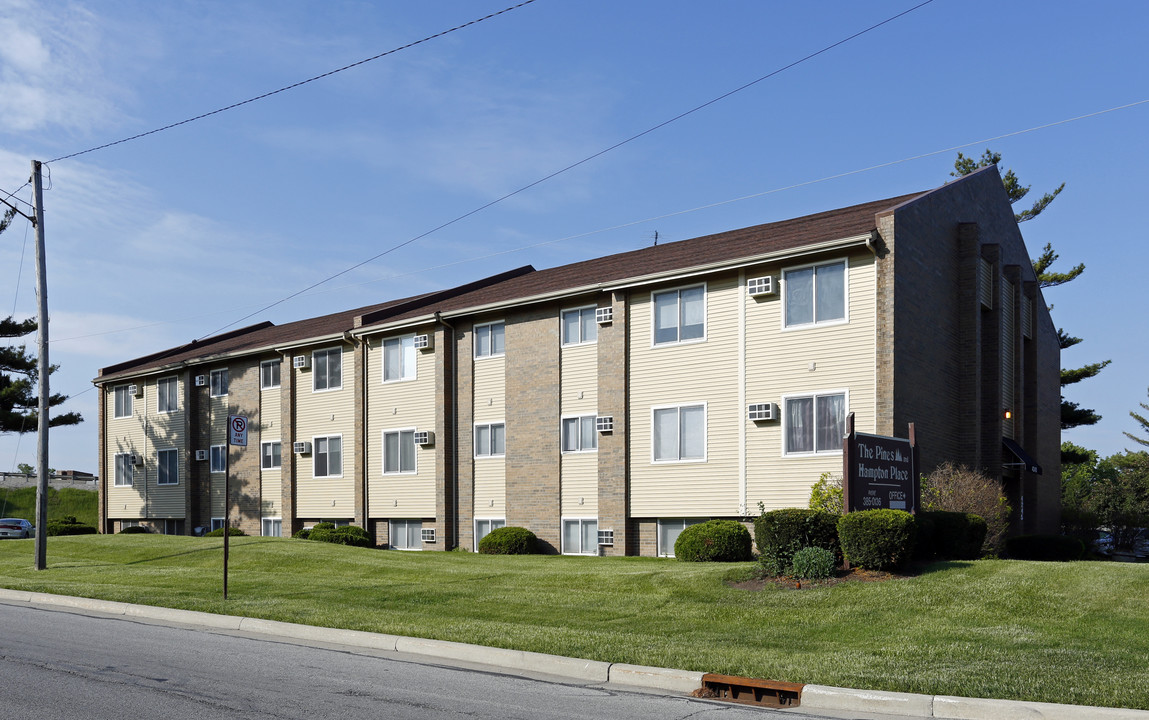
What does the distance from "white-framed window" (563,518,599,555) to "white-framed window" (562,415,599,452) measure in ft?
6.54

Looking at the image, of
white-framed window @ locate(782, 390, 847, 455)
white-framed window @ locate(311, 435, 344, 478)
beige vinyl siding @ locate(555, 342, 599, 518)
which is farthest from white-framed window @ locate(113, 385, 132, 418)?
white-framed window @ locate(782, 390, 847, 455)

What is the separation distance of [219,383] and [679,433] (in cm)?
2241

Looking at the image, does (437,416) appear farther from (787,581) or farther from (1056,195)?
(1056,195)

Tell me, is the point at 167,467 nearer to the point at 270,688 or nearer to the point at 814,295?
the point at 814,295

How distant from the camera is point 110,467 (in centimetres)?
4628

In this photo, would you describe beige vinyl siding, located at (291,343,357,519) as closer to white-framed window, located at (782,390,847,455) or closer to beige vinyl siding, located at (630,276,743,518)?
beige vinyl siding, located at (630,276,743,518)

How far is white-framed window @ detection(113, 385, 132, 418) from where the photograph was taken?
45.0 m

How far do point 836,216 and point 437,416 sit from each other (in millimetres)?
13404

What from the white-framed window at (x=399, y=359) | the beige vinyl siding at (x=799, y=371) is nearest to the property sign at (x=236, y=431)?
the beige vinyl siding at (x=799, y=371)

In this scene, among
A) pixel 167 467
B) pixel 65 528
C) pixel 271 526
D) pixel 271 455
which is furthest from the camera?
pixel 65 528

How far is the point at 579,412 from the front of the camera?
93.2ft

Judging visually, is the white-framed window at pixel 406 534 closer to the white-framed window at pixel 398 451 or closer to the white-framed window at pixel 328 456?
the white-framed window at pixel 398 451

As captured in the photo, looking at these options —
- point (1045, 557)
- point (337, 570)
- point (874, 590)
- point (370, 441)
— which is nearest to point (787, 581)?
point (874, 590)

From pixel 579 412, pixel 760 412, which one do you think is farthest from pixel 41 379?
pixel 760 412
